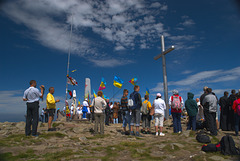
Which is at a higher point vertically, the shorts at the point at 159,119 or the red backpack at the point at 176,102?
the red backpack at the point at 176,102

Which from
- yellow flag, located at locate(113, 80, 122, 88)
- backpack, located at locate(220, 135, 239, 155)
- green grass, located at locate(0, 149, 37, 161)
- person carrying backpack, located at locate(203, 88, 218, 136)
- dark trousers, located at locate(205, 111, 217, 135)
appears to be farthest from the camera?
yellow flag, located at locate(113, 80, 122, 88)

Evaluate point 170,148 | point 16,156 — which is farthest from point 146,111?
point 16,156

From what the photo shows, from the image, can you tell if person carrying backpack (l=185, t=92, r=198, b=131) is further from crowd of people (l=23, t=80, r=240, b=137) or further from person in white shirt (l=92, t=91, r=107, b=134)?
person in white shirt (l=92, t=91, r=107, b=134)

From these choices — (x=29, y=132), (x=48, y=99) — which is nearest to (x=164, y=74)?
(x=48, y=99)

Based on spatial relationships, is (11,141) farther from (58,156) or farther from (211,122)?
(211,122)

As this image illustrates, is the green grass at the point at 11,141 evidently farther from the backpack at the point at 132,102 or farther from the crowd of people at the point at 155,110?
the backpack at the point at 132,102

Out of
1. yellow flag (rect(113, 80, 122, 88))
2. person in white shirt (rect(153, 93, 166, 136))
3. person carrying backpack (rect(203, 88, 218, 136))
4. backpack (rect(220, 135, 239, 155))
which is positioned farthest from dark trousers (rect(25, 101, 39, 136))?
yellow flag (rect(113, 80, 122, 88))

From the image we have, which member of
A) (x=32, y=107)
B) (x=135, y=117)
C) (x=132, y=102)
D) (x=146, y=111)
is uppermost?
(x=132, y=102)

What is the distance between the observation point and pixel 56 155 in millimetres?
4625

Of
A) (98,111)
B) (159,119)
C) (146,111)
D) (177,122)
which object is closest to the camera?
(98,111)

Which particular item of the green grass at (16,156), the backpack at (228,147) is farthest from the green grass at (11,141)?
the backpack at (228,147)

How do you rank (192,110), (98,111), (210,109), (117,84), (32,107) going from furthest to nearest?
(117,84)
(192,110)
(98,111)
(210,109)
(32,107)

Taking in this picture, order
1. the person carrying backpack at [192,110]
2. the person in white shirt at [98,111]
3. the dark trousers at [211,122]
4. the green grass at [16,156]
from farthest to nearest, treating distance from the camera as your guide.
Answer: the person carrying backpack at [192,110] → the person in white shirt at [98,111] → the dark trousers at [211,122] → the green grass at [16,156]

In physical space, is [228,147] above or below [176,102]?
below
